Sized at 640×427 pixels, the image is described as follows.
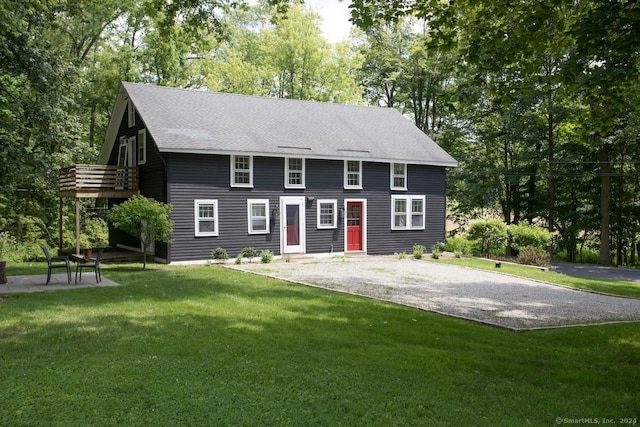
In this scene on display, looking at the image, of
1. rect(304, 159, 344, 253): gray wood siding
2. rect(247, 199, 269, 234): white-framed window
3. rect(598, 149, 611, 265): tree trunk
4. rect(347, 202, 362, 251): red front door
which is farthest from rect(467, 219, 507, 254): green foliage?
rect(247, 199, 269, 234): white-framed window

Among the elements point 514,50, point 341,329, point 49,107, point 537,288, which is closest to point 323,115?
point 49,107

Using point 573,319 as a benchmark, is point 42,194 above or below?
above

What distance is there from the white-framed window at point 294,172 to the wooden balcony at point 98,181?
6.29m

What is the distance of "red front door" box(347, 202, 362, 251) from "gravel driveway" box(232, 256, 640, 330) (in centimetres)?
315

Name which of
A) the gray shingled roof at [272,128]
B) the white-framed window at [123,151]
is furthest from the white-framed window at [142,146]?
the white-framed window at [123,151]

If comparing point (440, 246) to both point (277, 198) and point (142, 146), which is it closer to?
point (277, 198)

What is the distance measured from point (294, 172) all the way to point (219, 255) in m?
5.04

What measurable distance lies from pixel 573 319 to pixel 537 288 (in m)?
5.31

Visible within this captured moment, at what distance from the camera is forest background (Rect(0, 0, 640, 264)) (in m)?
10.4

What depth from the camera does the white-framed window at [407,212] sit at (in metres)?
26.0

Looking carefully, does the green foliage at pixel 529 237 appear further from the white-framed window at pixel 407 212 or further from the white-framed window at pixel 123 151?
the white-framed window at pixel 123 151

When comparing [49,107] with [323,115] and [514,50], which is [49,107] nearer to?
[323,115]

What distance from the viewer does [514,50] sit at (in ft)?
32.4

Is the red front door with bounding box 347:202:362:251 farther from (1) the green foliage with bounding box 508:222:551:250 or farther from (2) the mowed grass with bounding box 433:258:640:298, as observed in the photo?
(1) the green foliage with bounding box 508:222:551:250
